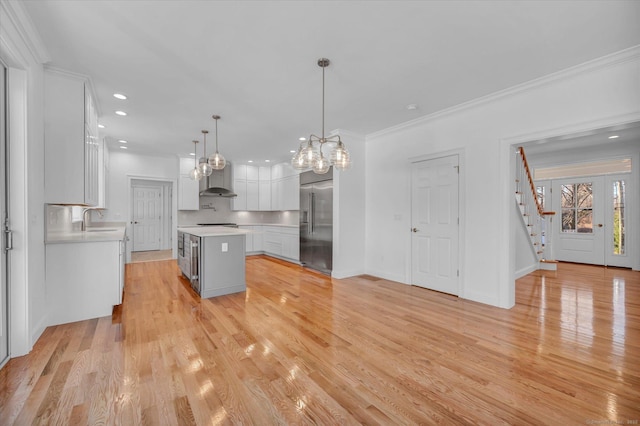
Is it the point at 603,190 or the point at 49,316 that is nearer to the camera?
the point at 49,316

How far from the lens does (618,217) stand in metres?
Result: 6.12

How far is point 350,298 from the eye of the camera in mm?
3955

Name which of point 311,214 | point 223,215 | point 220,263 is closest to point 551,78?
point 311,214


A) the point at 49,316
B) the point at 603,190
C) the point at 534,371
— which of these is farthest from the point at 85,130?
the point at 603,190

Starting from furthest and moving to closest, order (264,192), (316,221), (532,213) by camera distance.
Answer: (264,192) → (532,213) → (316,221)

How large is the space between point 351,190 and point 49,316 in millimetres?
4370

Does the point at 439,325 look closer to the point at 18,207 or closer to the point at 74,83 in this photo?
the point at 18,207

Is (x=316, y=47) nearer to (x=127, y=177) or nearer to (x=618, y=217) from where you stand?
(x=127, y=177)

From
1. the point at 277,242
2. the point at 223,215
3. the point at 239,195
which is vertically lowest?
the point at 277,242

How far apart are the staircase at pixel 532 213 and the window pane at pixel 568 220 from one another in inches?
13.2

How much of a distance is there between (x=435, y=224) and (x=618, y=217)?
4.97m

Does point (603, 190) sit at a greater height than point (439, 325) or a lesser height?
greater

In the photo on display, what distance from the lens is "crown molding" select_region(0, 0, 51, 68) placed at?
1.96 m

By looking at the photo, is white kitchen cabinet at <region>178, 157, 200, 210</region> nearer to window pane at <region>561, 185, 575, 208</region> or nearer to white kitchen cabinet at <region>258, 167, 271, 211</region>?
white kitchen cabinet at <region>258, 167, 271, 211</region>
